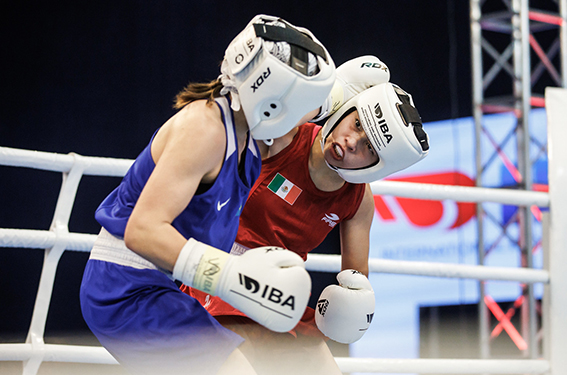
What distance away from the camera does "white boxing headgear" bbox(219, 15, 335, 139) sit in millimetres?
1175

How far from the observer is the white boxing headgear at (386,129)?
1.60 m

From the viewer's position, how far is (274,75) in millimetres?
1167

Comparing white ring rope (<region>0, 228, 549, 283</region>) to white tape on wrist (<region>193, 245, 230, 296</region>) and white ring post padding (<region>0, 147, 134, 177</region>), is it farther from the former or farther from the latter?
white tape on wrist (<region>193, 245, 230, 296</region>)

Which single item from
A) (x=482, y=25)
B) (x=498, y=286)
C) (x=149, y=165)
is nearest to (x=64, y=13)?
(x=482, y=25)

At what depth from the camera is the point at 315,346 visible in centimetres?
173

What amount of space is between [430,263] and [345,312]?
2.57ft

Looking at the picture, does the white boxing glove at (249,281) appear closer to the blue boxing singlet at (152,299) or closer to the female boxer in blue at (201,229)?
the female boxer in blue at (201,229)

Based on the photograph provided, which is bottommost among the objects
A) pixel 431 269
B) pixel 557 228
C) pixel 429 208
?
pixel 429 208

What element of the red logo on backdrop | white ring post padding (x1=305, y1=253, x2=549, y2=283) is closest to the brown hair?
white ring post padding (x1=305, y1=253, x2=549, y2=283)

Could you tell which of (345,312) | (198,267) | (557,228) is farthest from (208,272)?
(557,228)

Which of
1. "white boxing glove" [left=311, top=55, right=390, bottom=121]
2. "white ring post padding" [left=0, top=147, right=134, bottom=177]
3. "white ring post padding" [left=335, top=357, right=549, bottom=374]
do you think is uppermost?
"white boxing glove" [left=311, top=55, right=390, bottom=121]

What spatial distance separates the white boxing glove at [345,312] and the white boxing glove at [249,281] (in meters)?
0.51

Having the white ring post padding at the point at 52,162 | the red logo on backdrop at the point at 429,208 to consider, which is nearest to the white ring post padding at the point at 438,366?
the white ring post padding at the point at 52,162

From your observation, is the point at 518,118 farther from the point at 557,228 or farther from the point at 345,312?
the point at 345,312
